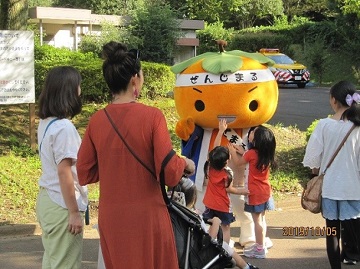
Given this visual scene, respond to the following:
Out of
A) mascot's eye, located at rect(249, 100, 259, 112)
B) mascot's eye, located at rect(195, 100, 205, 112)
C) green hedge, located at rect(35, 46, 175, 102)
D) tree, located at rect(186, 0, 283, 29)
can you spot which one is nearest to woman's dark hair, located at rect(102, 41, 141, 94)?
mascot's eye, located at rect(195, 100, 205, 112)

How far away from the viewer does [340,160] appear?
16.4ft

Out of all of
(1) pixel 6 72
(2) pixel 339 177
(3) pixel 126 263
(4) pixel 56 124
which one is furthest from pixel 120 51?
(1) pixel 6 72

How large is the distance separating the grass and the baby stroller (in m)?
3.88

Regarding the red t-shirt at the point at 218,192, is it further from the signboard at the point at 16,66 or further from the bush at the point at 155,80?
the bush at the point at 155,80

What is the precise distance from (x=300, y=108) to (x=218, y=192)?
42.1 ft

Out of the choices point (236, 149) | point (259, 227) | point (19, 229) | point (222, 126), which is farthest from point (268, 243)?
point (19, 229)

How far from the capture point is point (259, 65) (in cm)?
608

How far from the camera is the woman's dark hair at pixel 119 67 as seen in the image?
324cm

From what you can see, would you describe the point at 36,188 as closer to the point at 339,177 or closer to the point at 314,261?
the point at 314,261

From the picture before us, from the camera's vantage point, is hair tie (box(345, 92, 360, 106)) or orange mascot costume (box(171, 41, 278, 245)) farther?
orange mascot costume (box(171, 41, 278, 245))

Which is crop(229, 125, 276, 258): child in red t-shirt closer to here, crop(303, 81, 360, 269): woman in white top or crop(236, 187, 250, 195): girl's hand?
crop(236, 187, 250, 195): girl's hand

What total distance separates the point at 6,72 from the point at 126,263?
6.30m

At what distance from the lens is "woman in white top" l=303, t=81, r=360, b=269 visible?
4.97m
